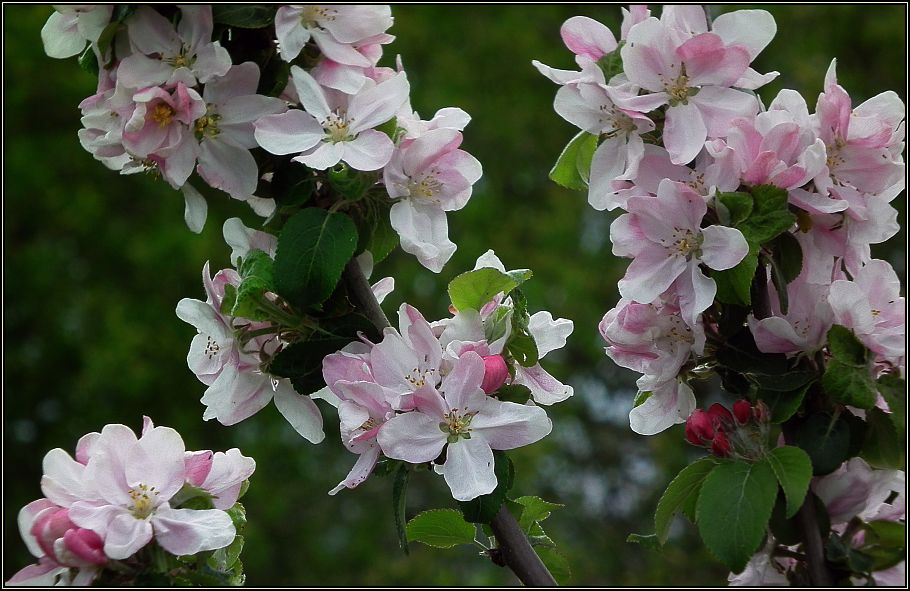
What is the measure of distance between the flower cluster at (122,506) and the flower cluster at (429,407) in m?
0.16

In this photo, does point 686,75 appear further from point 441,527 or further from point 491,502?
point 441,527

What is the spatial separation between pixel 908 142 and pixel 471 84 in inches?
239

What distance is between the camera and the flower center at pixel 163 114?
1.25 metres

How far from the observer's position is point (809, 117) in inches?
49.4

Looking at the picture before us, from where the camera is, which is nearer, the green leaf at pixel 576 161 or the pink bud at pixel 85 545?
the pink bud at pixel 85 545

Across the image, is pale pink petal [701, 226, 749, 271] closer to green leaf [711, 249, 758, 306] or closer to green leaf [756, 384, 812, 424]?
green leaf [711, 249, 758, 306]

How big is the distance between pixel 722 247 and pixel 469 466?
0.37m

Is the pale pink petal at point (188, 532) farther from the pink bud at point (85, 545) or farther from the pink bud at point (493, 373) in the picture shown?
the pink bud at point (493, 373)

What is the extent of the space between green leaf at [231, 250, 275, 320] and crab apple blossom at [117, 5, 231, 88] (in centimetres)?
22

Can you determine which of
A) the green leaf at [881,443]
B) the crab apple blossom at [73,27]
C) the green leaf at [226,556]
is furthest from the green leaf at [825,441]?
the crab apple blossom at [73,27]

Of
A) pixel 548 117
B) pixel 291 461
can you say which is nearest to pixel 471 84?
pixel 548 117

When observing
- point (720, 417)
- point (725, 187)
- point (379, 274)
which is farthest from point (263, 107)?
point (379, 274)

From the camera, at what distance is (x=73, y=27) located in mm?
1337

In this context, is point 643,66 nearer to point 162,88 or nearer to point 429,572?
point 162,88
